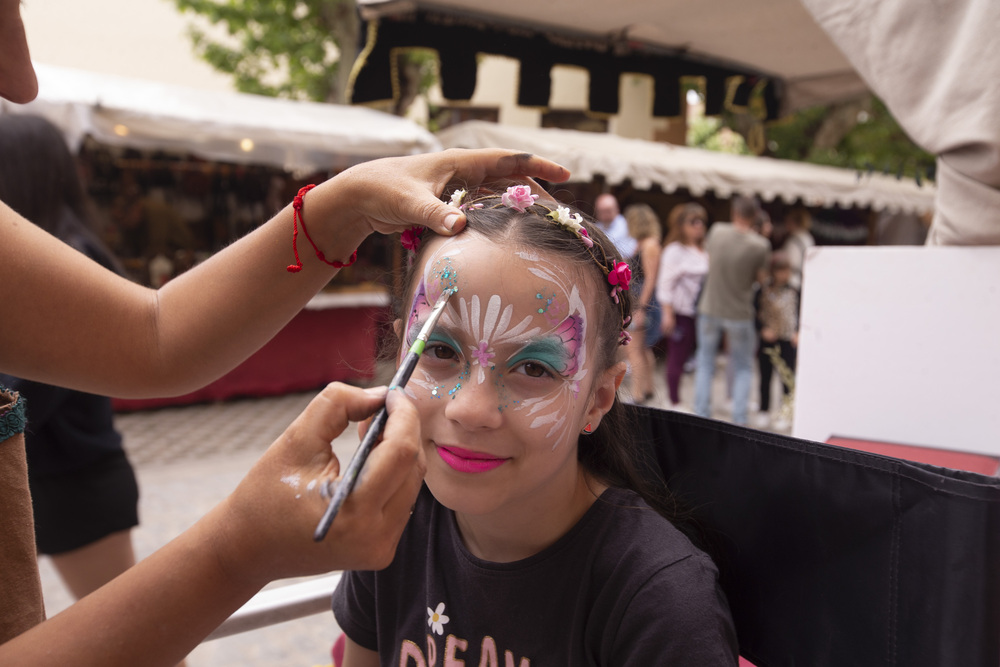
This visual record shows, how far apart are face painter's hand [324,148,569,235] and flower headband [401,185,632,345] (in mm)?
37

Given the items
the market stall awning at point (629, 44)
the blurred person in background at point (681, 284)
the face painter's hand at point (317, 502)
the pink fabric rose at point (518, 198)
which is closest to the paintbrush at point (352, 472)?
the face painter's hand at point (317, 502)

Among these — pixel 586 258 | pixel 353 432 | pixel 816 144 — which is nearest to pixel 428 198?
pixel 586 258

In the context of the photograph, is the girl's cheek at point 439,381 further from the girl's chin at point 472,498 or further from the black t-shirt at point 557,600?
the black t-shirt at point 557,600

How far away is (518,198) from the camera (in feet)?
4.18

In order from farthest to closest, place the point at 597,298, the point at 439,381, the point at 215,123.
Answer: the point at 215,123 < the point at 597,298 < the point at 439,381

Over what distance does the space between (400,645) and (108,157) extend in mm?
8401

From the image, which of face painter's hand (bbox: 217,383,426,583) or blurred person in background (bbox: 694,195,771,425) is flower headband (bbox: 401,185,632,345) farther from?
blurred person in background (bbox: 694,195,771,425)

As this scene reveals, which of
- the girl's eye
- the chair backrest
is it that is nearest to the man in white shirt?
the chair backrest

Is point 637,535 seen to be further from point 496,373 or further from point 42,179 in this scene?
point 42,179

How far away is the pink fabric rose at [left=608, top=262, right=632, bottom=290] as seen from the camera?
134 centimetres

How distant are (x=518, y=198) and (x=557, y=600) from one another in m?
0.73

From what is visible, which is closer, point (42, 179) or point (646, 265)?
point (42, 179)

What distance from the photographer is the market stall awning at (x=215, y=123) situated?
5059 millimetres

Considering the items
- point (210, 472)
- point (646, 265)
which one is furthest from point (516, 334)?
point (646, 265)
